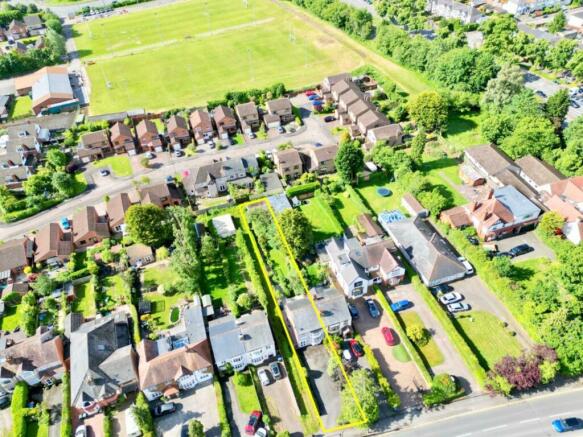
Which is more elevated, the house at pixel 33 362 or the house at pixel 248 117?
the house at pixel 248 117

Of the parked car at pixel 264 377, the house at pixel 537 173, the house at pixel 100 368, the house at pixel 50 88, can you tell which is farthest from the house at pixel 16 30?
the house at pixel 537 173

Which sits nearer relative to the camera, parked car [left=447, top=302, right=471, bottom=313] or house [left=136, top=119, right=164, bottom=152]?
parked car [left=447, top=302, right=471, bottom=313]

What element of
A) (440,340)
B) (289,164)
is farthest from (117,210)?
(440,340)

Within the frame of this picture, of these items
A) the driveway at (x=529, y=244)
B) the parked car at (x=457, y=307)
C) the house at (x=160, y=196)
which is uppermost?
the house at (x=160, y=196)

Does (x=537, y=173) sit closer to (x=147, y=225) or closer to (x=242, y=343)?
(x=242, y=343)

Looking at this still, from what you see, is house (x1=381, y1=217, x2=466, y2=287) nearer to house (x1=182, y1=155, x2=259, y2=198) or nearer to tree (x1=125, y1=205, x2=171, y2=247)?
house (x1=182, y1=155, x2=259, y2=198)

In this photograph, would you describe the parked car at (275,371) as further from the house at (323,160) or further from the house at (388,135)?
the house at (388,135)

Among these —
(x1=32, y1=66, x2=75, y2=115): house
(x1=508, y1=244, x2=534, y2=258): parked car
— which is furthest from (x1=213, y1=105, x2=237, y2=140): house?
(x1=508, y1=244, x2=534, y2=258): parked car
